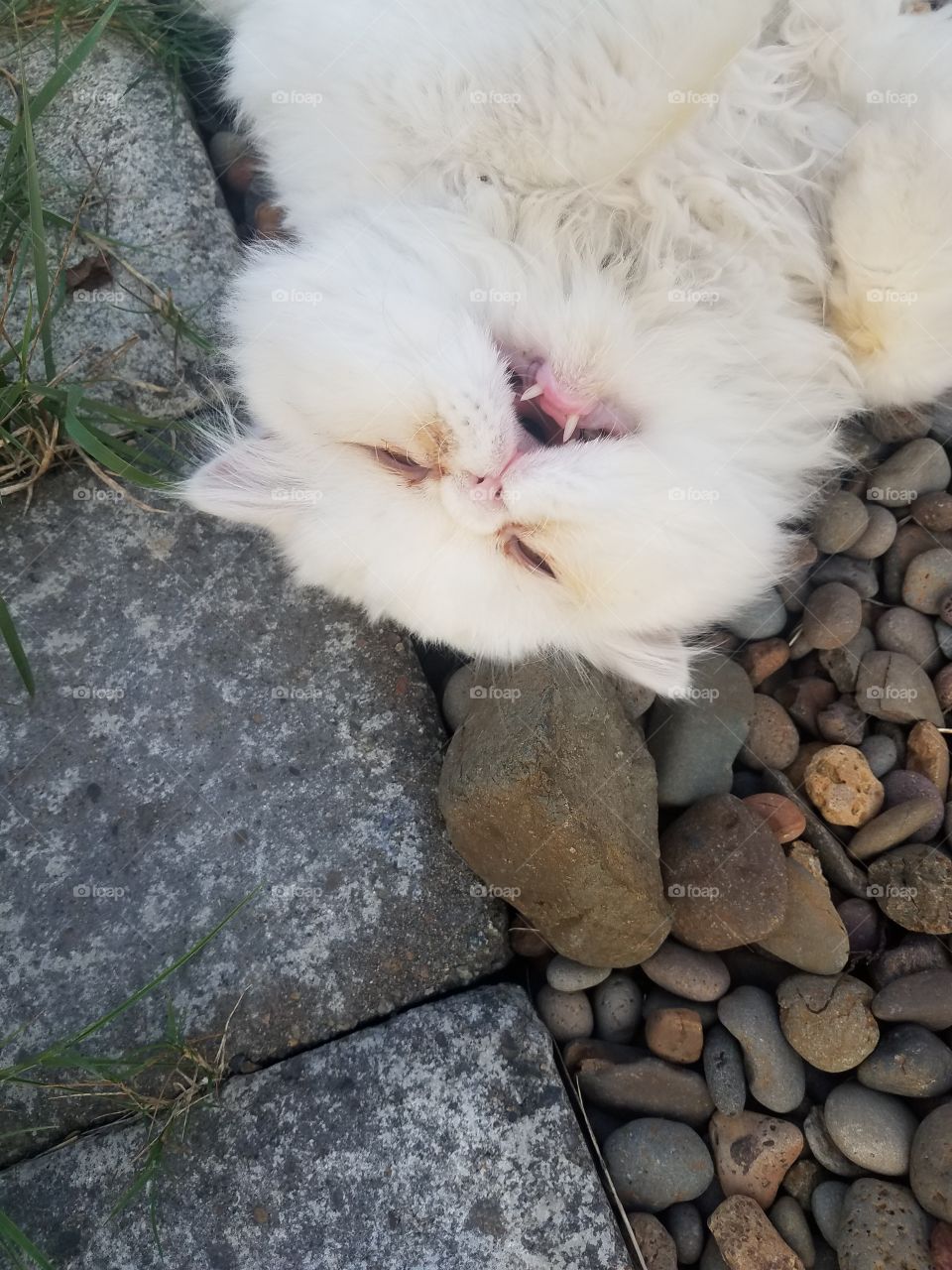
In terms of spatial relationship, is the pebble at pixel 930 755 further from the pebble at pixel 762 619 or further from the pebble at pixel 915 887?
the pebble at pixel 762 619

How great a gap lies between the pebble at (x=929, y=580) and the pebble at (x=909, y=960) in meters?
0.75

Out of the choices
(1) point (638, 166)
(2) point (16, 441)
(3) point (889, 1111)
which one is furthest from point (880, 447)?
(2) point (16, 441)

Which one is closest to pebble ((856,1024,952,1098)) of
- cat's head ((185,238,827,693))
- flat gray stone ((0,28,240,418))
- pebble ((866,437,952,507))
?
cat's head ((185,238,827,693))

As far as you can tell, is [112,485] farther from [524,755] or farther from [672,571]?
[672,571]

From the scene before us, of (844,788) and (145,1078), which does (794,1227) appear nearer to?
(844,788)

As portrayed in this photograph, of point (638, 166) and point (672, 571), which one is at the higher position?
point (638, 166)

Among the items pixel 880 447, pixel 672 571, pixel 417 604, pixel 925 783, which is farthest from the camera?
pixel 880 447

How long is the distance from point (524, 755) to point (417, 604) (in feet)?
1.16

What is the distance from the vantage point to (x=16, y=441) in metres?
2.03

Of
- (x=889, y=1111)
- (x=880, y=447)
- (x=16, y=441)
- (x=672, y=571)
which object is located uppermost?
(x=16, y=441)

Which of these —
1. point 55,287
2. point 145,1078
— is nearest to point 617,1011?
point 145,1078

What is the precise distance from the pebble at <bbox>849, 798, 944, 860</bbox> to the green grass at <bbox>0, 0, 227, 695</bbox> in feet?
5.51

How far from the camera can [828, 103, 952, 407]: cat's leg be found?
1.55m

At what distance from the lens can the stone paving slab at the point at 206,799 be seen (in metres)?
1.85
